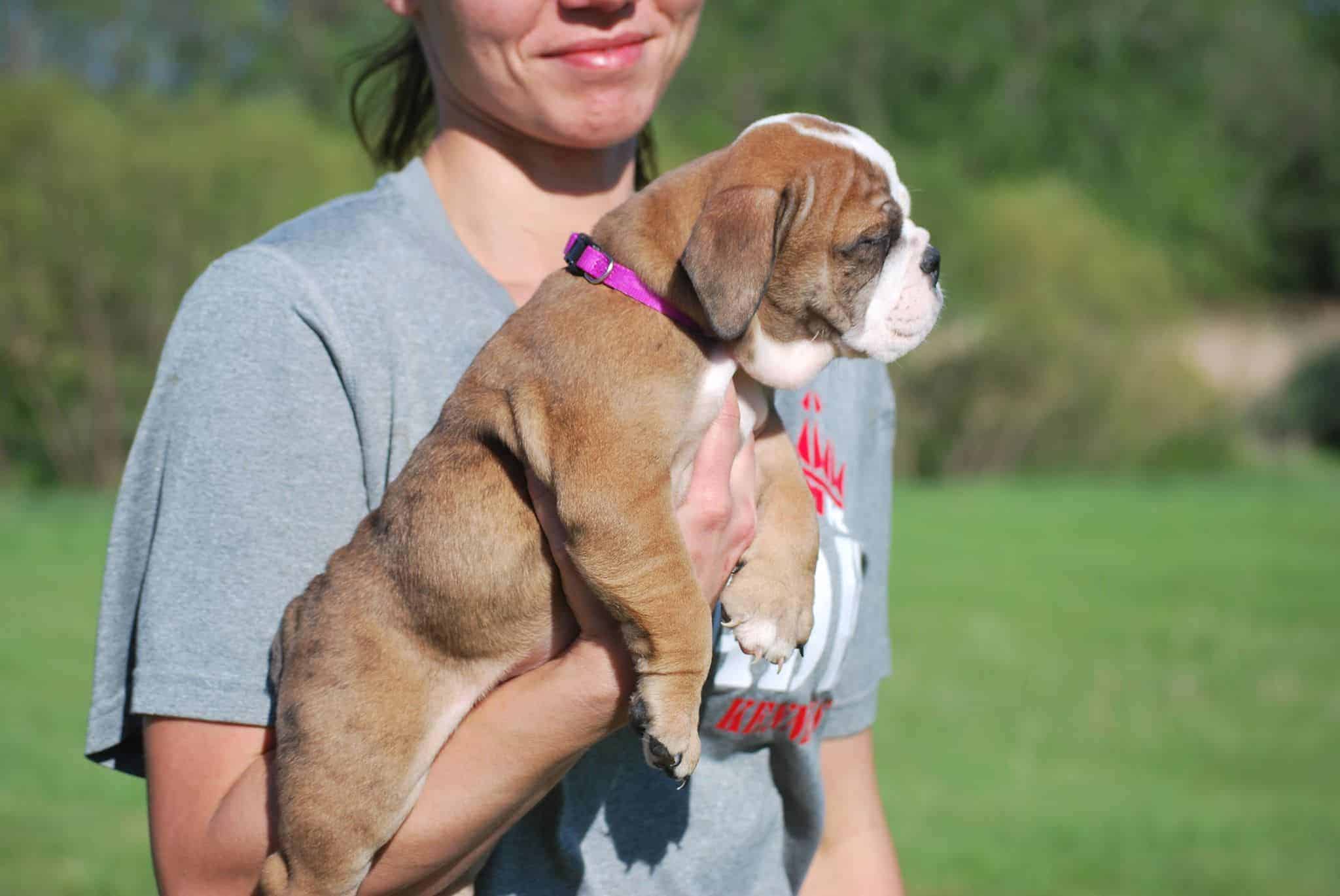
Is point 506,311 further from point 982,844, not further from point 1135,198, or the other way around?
point 1135,198

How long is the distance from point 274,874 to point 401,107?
2302 mm

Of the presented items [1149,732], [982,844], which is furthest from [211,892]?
[1149,732]

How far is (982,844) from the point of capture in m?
10.3

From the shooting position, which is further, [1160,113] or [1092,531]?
[1160,113]

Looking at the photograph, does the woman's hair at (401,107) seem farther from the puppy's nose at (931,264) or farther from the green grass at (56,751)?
the green grass at (56,751)

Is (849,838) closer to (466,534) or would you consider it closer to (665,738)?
(665,738)

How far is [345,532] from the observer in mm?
3025

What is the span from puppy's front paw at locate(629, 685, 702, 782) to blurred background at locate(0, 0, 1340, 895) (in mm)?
2826

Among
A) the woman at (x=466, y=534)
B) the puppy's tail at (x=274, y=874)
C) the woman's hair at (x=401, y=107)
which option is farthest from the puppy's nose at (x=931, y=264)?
the puppy's tail at (x=274, y=874)

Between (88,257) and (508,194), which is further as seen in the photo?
(88,257)

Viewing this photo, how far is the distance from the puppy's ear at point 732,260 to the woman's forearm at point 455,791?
732 millimetres

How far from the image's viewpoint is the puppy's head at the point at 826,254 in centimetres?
308

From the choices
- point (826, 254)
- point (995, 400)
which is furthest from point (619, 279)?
point (995, 400)

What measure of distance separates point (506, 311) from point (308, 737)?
1.04 metres
